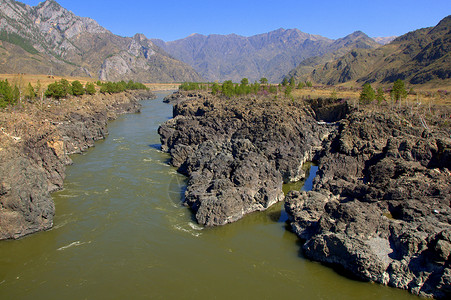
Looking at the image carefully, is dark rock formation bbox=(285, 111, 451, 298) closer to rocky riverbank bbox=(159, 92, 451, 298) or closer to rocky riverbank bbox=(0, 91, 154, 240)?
rocky riverbank bbox=(159, 92, 451, 298)

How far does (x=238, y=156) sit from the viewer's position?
35281 millimetres

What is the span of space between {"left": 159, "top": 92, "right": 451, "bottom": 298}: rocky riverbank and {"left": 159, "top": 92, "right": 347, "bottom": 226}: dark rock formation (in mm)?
121

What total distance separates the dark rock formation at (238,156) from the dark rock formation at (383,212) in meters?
4.41

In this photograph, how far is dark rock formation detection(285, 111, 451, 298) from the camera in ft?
61.7

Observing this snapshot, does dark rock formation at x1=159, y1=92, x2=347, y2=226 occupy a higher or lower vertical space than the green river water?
higher

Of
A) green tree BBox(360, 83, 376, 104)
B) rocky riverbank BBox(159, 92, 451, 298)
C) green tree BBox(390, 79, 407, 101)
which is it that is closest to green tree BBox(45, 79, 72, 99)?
rocky riverbank BBox(159, 92, 451, 298)

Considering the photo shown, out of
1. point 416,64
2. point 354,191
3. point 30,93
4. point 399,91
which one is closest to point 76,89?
point 30,93

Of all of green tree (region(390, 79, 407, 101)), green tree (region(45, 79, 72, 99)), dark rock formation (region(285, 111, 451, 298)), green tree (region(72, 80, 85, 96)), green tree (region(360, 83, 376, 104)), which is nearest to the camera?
dark rock formation (region(285, 111, 451, 298))

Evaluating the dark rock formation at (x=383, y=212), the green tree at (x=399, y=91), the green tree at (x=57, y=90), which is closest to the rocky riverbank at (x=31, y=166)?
the green tree at (x=57, y=90)

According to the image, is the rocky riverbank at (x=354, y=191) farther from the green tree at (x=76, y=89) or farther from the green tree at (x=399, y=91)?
the green tree at (x=76, y=89)

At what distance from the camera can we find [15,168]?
25.3 metres

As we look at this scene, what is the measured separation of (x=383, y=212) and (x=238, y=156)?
16.1 metres

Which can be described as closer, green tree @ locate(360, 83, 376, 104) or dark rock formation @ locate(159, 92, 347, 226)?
dark rock formation @ locate(159, 92, 347, 226)

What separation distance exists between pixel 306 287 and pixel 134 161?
33025 millimetres
